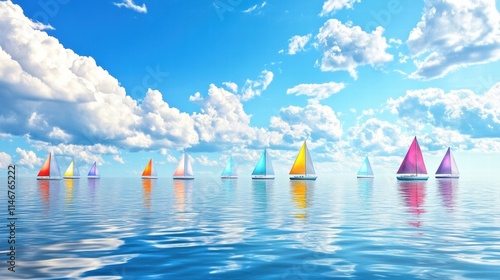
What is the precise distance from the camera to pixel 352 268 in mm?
15820

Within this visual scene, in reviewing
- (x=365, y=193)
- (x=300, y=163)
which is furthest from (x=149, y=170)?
(x=365, y=193)

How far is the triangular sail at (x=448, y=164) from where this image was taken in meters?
156

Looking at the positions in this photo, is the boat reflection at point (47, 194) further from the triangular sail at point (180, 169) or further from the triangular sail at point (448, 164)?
the triangular sail at point (448, 164)

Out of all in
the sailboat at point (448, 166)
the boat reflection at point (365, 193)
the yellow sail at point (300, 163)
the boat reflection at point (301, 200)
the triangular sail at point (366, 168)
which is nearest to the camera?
the boat reflection at point (301, 200)

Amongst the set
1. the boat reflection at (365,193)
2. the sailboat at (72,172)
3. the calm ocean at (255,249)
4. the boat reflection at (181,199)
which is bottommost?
the boat reflection at (365,193)

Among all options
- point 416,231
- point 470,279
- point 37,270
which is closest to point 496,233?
point 416,231

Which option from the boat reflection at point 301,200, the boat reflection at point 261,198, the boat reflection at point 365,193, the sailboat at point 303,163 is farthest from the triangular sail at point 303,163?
the boat reflection at point 301,200

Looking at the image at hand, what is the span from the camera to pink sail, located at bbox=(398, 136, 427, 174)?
416ft

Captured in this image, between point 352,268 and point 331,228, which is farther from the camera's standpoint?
point 331,228

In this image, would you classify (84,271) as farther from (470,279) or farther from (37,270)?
(470,279)

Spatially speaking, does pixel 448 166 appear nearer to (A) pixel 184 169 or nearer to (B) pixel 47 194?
(A) pixel 184 169

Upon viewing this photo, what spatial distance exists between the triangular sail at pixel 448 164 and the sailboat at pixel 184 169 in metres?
103

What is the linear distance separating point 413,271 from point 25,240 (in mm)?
20114

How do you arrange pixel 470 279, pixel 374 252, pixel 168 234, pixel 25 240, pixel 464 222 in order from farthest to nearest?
pixel 464 222 < pixel 168 234 < pixel 25 240 < pixel 374 252 < pixel 470 279
